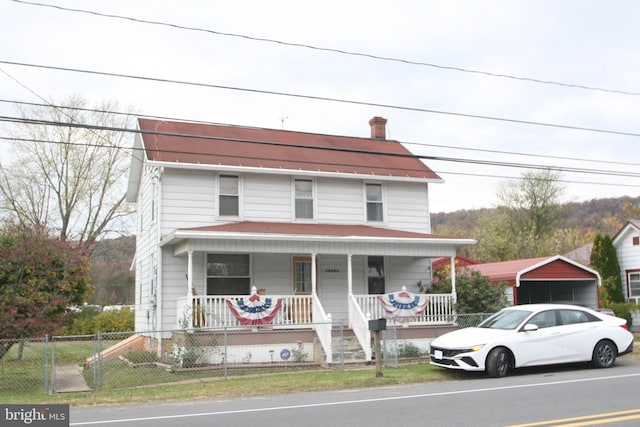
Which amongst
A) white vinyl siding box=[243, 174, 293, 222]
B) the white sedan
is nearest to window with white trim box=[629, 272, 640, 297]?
the white sedan

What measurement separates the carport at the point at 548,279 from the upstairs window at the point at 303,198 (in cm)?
696

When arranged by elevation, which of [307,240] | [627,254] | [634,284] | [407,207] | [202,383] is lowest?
[202,383]

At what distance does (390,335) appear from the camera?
19.3m

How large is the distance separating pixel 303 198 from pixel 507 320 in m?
9.23

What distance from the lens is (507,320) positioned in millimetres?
14734

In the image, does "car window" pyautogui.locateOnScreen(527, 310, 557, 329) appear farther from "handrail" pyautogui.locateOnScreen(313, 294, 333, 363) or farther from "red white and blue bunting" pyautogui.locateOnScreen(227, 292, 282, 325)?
"red white and blue bunting" pyautogui.locateOnScreen(227, 292, 282, 325)

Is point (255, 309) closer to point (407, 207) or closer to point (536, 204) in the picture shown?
point (407, 207)

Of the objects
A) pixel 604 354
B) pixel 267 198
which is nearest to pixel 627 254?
pixel 604 354

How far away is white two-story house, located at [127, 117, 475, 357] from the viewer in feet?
62.0

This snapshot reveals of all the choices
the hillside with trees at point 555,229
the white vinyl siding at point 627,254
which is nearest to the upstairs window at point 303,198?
the white vinyl siding at point 627,254

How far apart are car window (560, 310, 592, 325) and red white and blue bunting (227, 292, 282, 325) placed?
7.66 metres

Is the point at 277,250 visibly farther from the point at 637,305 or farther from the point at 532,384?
the point at 637,305

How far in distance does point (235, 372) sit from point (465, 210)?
63.9 meters

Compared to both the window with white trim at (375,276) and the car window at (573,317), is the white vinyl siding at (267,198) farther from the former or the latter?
the car window at (573,317)
